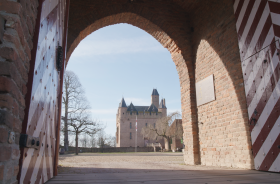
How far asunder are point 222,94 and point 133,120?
53.7 m

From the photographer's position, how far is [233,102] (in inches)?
169

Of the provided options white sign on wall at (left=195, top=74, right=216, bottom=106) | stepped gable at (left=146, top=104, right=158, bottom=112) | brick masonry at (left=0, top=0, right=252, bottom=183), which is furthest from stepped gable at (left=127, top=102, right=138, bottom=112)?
white sign on wall at (left=195, top=74, right=216, bottom=106)

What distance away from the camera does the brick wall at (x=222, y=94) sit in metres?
4.08

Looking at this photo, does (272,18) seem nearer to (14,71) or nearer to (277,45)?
(277,45)

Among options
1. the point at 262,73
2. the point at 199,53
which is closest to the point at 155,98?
the point at 199,53

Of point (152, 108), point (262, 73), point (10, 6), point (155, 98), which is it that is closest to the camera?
point (10, 6)

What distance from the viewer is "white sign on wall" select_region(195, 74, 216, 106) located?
4953 mm

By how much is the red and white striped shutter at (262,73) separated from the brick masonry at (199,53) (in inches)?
8.1

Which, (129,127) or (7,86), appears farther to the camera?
(129,127)

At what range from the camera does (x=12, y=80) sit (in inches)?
44.7

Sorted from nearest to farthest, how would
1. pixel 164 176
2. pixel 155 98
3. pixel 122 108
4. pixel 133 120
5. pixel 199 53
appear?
pixel 164 176
pixel 199 53
pixel 133 120
pixel 122 108
pixel 155 98

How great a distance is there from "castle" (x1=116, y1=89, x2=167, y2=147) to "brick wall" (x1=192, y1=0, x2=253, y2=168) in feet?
159

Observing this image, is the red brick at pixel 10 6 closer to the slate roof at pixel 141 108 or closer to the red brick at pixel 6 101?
the red brick at pixel 6 101

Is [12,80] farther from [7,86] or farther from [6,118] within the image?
[6,118]
